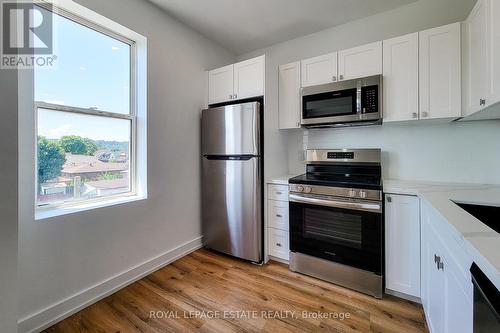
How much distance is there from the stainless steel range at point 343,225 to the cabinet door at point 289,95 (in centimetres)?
69

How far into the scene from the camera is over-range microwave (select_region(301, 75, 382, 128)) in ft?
6.75

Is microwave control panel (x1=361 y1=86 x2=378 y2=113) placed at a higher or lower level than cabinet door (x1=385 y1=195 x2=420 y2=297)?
higher

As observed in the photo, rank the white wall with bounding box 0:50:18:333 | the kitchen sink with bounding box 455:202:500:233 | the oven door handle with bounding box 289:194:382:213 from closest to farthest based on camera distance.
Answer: the white wall with bounding box 0:50:18:333, the kitchen sink with bounding box 455:202:500:233, the oven door handle with bounding box 289:194:382:213

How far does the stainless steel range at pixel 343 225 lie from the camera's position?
1826 mm

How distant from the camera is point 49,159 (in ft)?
5.36

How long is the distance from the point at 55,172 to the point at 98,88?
803mm

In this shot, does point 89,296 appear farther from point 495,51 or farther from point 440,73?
point 440,73

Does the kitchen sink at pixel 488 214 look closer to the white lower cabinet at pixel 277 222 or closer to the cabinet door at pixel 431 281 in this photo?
the cabinet door at pixel 431 281

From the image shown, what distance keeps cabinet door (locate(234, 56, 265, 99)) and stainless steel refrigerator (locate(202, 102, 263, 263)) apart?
21 cm

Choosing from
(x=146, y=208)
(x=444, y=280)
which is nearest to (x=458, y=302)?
(x=444, y=280)

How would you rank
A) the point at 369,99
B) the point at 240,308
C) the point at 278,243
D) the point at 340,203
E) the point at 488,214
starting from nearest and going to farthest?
1. the point at 488,214
2. the point at 240,308
3. the point at 340,203
4. the point at 369,99
5. the point at 278,243

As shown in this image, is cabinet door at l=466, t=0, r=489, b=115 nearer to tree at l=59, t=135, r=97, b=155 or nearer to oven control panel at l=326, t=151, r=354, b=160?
oven control panel at l=326, t=151, r=354, b=160

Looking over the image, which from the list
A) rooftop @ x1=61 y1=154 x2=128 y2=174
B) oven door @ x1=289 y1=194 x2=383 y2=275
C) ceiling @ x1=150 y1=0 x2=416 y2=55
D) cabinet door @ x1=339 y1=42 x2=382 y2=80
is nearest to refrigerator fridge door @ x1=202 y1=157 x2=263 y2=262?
oven door @ x1=289 y1=194 x2=383 y2=275

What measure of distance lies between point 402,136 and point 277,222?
161 cm
